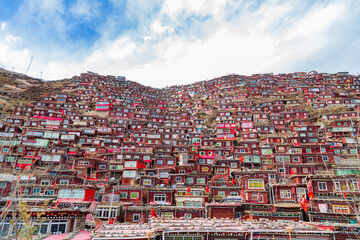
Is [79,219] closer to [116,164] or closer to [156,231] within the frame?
[156,231]

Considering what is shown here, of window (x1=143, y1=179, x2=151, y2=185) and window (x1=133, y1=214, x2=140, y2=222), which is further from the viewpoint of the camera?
window (x1=143, y1=179, x2=151, y2=185)

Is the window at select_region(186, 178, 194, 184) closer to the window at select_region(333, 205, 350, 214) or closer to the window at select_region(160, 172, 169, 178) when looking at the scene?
the window at select_region(160, 172, 169, 178)

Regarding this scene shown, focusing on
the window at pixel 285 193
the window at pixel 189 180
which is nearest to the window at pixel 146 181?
the window at pixel 189 180

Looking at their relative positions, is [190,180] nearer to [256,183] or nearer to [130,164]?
[130,164]

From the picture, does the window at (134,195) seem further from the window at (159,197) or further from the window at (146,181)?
the window at (146,181)

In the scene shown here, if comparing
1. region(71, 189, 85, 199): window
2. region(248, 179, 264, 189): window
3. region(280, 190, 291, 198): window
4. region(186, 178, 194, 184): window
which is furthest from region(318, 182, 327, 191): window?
region(71, 189, 85, 199): window

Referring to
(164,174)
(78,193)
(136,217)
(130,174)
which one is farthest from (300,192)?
(78,193)
